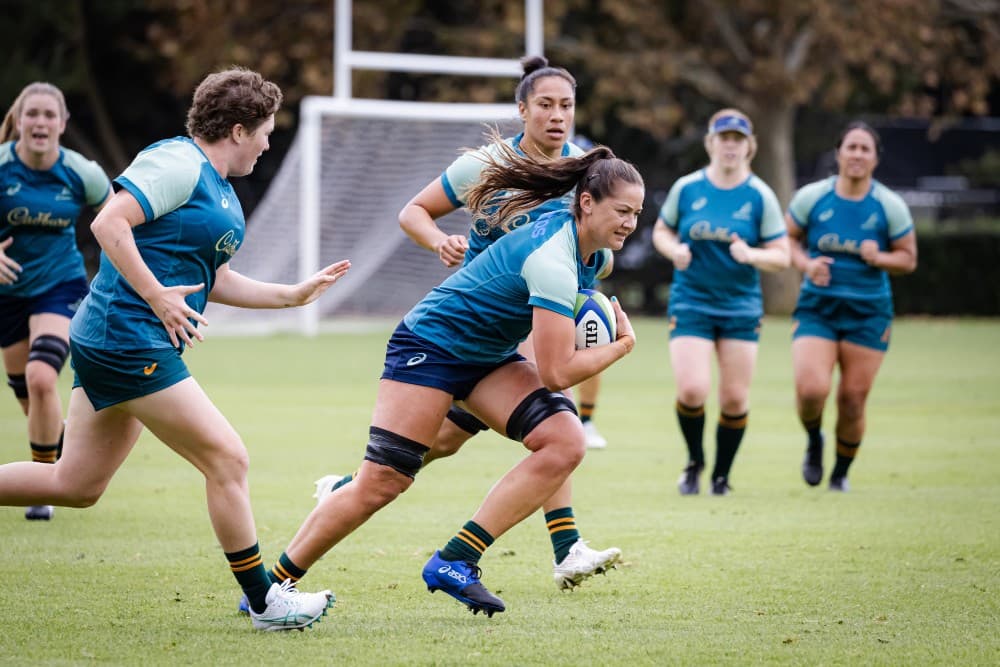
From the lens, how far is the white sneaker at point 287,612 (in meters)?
5.53

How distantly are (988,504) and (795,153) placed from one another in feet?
98.2

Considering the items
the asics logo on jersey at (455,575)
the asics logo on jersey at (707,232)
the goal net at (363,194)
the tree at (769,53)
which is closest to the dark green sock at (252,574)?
the asics logo on jersey at (455,575)

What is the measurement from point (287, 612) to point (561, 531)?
1451 millimetres

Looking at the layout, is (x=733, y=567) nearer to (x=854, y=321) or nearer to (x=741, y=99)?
(x=854, y=321)

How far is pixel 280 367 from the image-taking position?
1883 centimetres

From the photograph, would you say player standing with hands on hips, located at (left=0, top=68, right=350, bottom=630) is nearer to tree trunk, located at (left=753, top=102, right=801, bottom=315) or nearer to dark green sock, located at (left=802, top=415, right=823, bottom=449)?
dark green sock, located at (left=802, top=415, right=823, bottom=449)

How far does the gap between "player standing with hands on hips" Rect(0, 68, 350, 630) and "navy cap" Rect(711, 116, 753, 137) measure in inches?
183

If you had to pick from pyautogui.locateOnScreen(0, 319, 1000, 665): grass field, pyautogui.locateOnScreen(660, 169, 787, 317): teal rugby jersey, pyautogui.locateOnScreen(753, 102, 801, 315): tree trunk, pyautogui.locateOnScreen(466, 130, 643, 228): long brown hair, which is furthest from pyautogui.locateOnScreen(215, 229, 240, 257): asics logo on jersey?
pyautogui.locateOnScreen(753, 102, 801, 315): tree trunk

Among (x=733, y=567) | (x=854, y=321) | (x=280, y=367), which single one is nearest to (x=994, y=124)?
(x=280, y=367)

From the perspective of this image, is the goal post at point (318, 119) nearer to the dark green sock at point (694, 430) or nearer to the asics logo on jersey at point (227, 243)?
the dark green sock at point (694, 430)

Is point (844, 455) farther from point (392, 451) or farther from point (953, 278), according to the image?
point (953, 278)

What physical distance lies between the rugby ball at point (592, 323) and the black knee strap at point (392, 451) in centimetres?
80

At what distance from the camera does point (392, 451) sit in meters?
5.63

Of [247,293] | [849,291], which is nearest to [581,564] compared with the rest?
[247,293]
